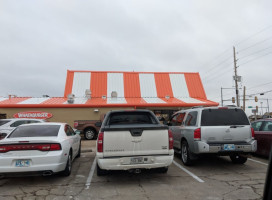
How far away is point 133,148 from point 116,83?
18.5 metres

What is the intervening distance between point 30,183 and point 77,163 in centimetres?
246

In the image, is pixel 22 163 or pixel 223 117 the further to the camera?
pixel 223 117

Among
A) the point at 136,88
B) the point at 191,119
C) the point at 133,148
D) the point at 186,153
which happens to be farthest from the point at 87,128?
the point at 133,148

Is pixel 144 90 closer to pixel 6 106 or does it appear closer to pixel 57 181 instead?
pixel 6 106

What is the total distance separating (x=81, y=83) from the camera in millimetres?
22844

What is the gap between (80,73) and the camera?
24.0 m

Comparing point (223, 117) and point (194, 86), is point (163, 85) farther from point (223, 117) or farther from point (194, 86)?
point (223, 117)

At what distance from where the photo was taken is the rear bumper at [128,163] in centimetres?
487

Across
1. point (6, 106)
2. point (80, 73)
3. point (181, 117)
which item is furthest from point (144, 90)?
point (181, 117)

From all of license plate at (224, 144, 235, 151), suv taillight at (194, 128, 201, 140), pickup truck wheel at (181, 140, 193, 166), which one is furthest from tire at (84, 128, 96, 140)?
license plate at (224, 144, 235, 151)

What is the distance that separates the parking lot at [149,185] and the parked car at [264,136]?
1250 millimetres

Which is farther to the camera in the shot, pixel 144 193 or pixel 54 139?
pixel 54 139

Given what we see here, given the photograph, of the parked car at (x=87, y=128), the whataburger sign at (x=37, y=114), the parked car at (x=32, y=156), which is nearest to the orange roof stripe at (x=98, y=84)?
the whataburger sign at (x=37, y=114)

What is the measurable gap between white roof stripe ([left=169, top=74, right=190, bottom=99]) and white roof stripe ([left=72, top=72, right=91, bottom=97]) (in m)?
9.00
